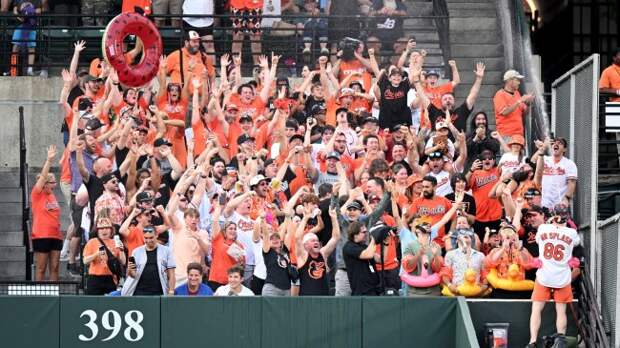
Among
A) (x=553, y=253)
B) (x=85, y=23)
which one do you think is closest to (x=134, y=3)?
(x=85, y=23)

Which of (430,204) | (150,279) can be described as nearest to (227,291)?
(150,279)

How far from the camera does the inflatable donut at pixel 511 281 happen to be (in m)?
27.0

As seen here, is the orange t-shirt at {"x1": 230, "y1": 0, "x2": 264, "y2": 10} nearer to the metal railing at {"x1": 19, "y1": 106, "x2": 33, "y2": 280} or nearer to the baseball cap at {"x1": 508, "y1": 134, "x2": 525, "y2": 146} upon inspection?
the metal railing at {"x1": 19, "y1": 106, "x2": 33, "y2": 280}

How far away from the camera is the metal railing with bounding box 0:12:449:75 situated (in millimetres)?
34594

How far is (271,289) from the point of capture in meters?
27.5

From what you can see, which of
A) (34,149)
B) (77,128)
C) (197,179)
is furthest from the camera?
(34,149)

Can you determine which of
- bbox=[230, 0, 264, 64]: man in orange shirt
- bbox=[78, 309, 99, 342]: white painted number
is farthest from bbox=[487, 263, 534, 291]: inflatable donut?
bbox=[230, 0, 264, 64]: man in orange shirt

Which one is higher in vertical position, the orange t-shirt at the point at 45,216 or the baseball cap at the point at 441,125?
the baseball cap at the point at 441,125

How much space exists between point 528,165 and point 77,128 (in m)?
6.05

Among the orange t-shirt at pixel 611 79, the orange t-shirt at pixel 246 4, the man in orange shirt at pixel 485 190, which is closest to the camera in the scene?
the man in orange shirt at pixel 485 190

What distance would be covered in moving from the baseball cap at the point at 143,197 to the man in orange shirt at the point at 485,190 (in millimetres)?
4043

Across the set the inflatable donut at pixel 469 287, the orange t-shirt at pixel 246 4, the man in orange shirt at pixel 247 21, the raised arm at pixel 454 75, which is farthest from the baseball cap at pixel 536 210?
the orange t-shirt at pixel 246 4

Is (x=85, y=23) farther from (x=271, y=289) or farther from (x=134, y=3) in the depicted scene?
(x=271, y=289)

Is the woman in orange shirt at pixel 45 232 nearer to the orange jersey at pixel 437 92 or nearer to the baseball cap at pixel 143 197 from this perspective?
the baseball cap at pixel 143 197
